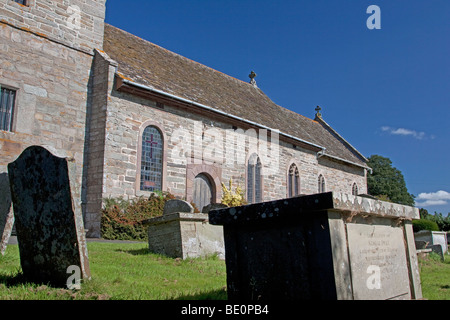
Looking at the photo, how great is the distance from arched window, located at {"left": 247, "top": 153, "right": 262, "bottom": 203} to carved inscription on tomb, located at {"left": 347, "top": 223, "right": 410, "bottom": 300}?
13520mm

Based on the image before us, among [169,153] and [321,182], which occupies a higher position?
[321,182]

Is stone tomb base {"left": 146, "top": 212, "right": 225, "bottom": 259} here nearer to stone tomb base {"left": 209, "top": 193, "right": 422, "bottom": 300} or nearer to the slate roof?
stone tomb base {"left": 209, "top": 193, "right": 422, "bottom": 300}

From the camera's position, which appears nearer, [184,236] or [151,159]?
[184,236]

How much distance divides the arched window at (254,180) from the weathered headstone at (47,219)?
13.4 m

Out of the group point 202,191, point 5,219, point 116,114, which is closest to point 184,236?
point 5,219

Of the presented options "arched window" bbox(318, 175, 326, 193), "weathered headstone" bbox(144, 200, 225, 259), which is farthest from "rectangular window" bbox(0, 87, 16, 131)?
"arched window" bbox(318, 175, 326, 193)

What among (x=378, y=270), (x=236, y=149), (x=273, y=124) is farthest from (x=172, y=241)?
(x=273, y=124)

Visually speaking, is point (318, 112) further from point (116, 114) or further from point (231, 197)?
point (116, 114)

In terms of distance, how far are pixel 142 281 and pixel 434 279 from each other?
492cm

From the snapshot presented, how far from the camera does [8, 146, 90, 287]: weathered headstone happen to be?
4.05 meters

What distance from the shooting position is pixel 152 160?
13570mm
